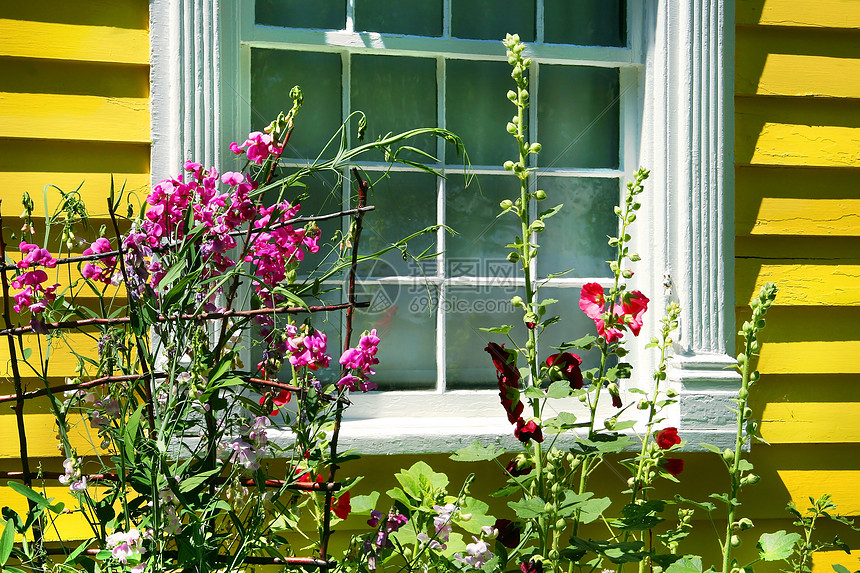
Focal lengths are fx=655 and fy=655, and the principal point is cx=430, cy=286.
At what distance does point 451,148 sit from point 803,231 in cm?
114

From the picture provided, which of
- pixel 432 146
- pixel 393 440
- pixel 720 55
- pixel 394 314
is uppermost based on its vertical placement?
pixel 720 55

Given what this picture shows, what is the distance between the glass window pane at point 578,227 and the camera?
2131 mm

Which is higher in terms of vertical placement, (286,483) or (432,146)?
(432,146)

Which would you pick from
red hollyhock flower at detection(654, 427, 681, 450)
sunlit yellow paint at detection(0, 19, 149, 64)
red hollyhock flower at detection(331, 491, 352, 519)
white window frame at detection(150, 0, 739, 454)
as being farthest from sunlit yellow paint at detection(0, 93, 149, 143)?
red hollyhock flower at detection(654, 427, 681, 450)

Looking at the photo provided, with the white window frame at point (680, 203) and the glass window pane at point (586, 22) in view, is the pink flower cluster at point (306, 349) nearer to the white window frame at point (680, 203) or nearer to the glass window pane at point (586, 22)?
the white window frame at point (680, 203)

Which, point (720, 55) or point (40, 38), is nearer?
point (40, 38)

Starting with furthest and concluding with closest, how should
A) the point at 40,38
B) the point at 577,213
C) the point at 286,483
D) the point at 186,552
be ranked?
the point at 577,213
the point at 40,38
the point at 286,483
the point at 186,552

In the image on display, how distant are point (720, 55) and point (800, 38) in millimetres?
302

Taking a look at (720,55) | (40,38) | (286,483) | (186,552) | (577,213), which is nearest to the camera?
(186,552)

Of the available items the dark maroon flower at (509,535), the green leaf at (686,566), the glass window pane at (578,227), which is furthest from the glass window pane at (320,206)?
the green leaf at (686,566)

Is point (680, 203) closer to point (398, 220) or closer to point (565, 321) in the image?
point (565, 321)

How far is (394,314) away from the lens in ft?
6.68

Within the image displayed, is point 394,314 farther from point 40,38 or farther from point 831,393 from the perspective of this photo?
point 831,393

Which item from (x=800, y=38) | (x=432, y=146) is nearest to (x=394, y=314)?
(x=432, y=146)
